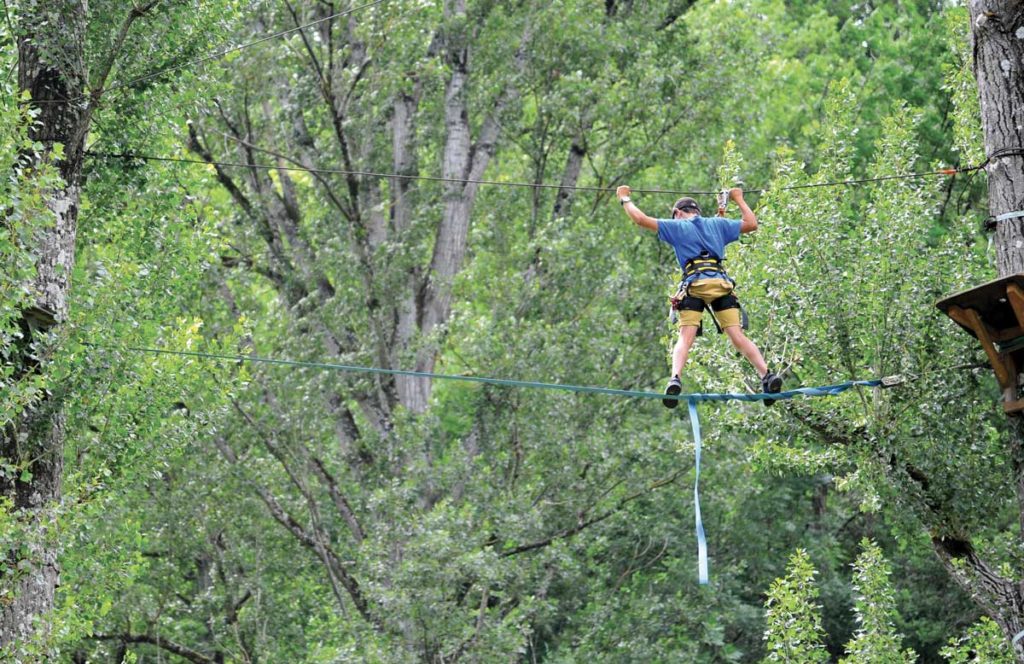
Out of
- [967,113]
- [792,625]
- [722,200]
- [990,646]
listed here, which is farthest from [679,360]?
[792,625]

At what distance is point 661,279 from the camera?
65.0 feet

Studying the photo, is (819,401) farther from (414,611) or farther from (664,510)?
(664,510)

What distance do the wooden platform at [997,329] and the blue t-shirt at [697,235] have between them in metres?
1.53

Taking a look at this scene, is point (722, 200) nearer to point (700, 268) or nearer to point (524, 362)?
point (700, 268)

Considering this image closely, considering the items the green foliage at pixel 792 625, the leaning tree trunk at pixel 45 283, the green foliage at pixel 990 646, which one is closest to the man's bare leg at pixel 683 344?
the leaning tree trunk at pixel 45 283

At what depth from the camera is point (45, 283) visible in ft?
34.7

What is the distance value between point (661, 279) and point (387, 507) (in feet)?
17.2

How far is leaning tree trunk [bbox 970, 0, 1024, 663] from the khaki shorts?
6.00 ft

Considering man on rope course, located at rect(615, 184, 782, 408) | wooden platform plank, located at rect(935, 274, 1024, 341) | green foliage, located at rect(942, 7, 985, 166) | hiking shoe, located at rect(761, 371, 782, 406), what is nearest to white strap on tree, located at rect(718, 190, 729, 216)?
man on rope course, located at rect(615, 184, 782, 408)

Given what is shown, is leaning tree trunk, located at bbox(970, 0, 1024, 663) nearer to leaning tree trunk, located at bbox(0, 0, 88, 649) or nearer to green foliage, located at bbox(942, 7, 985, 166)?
green foliage, located at bbox(942, 7, 985, 166)

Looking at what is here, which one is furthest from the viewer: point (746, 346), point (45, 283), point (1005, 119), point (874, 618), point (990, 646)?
point (874, 618)

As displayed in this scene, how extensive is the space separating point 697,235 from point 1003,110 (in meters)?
2.42

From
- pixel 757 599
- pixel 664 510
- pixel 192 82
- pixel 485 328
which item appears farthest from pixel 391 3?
pixel 757 599

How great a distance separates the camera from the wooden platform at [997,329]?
9.59 meters
